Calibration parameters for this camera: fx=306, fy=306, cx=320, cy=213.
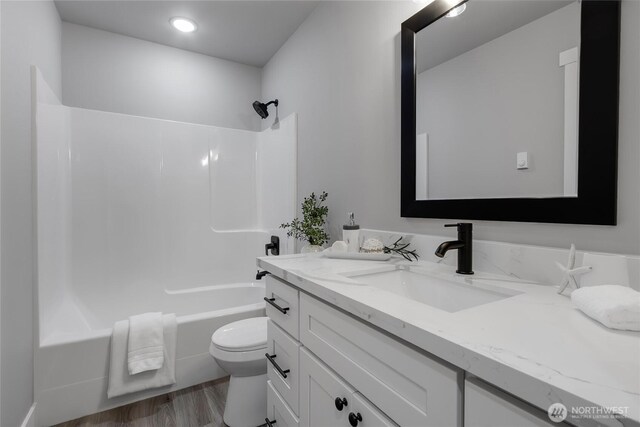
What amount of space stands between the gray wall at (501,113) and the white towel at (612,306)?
14.7 inches

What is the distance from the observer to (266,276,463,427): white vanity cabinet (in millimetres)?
562

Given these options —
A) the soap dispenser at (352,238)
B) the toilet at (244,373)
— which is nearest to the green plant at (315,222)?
the soap dispenser at (352,238)

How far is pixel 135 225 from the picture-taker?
2484 mm

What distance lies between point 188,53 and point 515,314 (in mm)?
3055

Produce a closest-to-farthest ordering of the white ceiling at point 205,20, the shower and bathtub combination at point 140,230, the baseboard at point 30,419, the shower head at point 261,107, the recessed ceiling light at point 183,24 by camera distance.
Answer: the baseboard at point 30,419, the shower and bathtub combination at point 140,230, the white ceiling at point 205,20, the recessed ceiling light at point 183,24, the shower head at point 261,107

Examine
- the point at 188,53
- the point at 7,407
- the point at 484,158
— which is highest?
the point at 188,53

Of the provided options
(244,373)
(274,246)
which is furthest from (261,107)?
(244,373)

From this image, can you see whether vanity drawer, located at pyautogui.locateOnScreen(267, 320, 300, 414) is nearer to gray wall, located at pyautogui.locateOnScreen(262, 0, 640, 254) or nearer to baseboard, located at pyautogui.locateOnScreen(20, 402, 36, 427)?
gray wall, located at pyautogui.locateOnScreen(262, 0, 640, 254)

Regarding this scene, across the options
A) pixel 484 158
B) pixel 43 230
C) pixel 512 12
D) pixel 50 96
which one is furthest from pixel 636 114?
pixel 50 96

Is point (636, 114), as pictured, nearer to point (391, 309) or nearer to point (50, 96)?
point (391, 309)

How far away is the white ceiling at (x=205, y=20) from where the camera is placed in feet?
6.76

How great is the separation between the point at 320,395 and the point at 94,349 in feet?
4.83

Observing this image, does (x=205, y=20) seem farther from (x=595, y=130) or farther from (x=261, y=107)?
(x=595, y=130)

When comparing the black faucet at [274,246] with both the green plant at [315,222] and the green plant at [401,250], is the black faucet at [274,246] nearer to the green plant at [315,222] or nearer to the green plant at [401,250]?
the green plant at [315,222]
